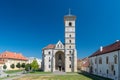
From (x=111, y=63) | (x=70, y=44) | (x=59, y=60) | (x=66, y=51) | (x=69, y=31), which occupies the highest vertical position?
(x=69, y=31)

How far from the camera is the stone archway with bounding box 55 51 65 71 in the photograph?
81.0m

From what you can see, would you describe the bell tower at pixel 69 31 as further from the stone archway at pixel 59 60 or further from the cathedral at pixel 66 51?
the stone archway at pixel 59 60

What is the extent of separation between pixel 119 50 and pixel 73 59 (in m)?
41.1

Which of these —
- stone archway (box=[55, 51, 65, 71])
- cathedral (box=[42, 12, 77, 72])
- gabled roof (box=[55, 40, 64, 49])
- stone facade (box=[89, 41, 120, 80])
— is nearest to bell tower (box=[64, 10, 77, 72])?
cathedral (box=[42, 12, 77, 72])

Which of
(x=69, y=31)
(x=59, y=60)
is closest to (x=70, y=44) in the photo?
(x=69, y=31)

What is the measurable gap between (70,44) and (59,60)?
8841mm

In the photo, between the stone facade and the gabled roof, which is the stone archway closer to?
the gabled roof

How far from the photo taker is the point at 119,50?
118ft

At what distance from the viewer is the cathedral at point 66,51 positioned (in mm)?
76556

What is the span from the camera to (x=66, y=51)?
253ft

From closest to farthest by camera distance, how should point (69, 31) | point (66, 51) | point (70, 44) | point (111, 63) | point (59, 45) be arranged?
point (111, 63), point (66, 51), point (70, 44), point (59, 45), point (69, 31)

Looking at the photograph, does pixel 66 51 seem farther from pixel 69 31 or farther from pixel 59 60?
pixel 69 31

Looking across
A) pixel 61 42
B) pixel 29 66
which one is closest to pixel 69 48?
pixel 61 42

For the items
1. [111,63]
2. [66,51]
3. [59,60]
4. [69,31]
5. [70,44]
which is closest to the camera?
[111,63]
